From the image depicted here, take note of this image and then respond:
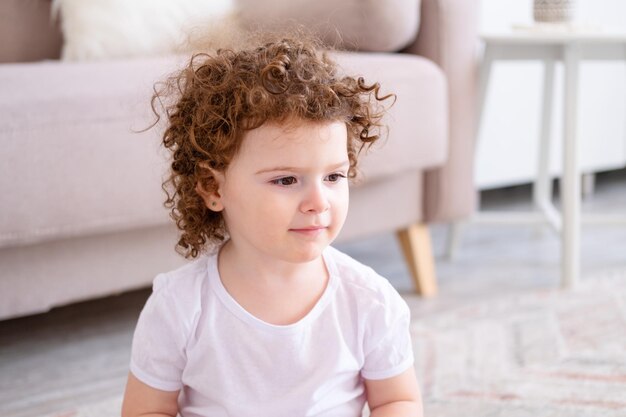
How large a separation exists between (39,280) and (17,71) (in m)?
0.32

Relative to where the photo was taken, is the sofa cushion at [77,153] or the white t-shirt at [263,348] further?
the sofa cushion at [77,153]

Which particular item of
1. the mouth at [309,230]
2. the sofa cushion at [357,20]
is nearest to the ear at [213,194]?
the mouth at [309,230]

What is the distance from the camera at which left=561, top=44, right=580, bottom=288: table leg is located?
1.89 meters

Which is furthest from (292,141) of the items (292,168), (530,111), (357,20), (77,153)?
(530,111)

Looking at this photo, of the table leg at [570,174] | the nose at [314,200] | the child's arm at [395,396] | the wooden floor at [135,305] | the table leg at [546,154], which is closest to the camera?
the nose at [314,200]

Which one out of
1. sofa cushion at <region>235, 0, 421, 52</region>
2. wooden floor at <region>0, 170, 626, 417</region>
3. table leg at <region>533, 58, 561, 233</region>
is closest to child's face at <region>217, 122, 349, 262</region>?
wooden floor at <region>0, 170, 626, 417</region>

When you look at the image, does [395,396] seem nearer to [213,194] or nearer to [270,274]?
[270,274]

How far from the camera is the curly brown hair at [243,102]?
3.12ft

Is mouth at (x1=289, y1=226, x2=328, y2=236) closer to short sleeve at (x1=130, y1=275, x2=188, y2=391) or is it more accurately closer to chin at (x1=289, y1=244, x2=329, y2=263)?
chin at (x1=289, y1=244, x2=329, y2=263)

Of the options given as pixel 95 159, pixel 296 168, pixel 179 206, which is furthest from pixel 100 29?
pixel 296 168

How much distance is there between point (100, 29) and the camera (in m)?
1.92

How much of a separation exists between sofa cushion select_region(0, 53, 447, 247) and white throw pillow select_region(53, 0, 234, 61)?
34 centimetres

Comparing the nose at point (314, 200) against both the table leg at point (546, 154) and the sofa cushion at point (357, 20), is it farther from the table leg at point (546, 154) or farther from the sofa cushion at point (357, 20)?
the table leg at point (546, 154)

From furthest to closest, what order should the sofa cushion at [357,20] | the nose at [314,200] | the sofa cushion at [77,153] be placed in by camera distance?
the sofa cushion at [357,20] < the sofa cushion at [77,153] < the nose at [314,200]
